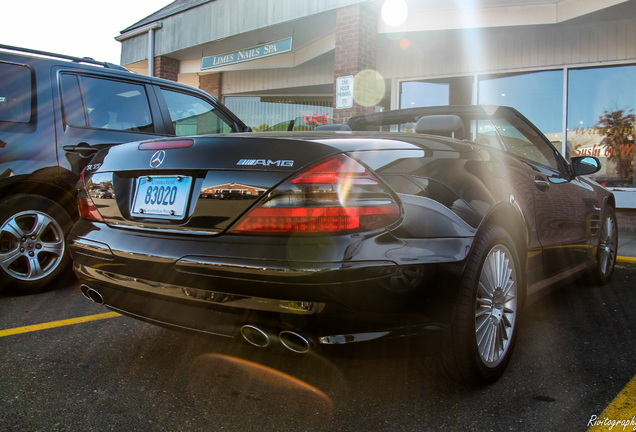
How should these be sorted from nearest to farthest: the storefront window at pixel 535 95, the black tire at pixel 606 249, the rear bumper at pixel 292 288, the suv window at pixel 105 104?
the rear bumper at pixel 292 288 → the suv window at pixel 105 104 → the black tire at pixel 606 249 → the storefront window at pixel 535 95

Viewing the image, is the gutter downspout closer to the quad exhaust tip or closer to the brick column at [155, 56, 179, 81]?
the brick column at [155, 56, 179, 81]

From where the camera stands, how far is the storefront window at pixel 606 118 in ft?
28.4

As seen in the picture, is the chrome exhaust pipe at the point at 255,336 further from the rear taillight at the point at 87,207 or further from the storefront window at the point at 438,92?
the storefront window at the point at 438,92

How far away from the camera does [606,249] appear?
4.46m

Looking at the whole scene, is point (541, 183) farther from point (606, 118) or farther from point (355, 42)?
point (606, 118)

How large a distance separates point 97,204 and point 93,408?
2.97ft

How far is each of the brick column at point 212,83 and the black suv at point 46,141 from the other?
10.5m

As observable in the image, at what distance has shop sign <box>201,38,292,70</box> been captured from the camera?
10500 mm

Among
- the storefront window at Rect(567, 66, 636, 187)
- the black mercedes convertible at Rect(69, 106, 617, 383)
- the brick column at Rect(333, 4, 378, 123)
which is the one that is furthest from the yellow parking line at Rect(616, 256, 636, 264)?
the brick column at Rect(333, 4, 378, 123)

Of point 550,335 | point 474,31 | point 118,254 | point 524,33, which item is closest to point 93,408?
point 118,254

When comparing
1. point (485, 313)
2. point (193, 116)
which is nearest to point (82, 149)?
point (193, 116)

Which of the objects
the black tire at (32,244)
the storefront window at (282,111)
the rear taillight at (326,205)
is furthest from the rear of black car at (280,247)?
the storefront window at (282,111)

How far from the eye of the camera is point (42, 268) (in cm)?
394

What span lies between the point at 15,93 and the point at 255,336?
9.93 ft
